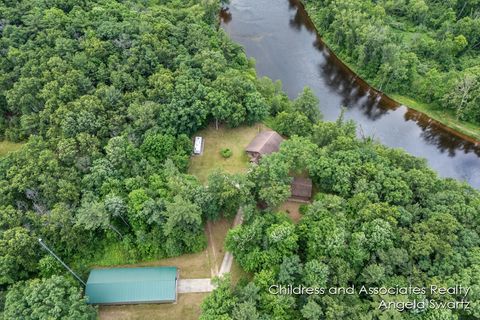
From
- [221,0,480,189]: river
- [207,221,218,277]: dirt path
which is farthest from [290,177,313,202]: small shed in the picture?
[221,0,480,189]: river

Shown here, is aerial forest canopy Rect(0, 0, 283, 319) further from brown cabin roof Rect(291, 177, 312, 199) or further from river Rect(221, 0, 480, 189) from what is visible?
river Rect(221, 0, 480, 189)

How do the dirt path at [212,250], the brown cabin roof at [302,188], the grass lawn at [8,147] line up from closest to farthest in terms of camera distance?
the dirt path at [212,250] → the brown cabin roof at [302,188] → the grass lawn at [8,147]

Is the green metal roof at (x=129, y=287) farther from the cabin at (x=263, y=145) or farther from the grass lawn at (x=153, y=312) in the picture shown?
the cabin at (x=263, y=145)

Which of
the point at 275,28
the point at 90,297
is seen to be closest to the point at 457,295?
the point at 90,297

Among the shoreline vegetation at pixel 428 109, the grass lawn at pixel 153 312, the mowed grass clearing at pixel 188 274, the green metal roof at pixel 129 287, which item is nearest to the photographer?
the green metal roof at pixel 129 287

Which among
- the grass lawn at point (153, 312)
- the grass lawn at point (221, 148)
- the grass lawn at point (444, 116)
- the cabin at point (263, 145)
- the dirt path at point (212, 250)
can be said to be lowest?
the grass lawn at point (153, 312)

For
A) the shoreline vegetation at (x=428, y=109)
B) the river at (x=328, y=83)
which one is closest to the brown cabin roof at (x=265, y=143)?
the river at (x=328, y=83)
